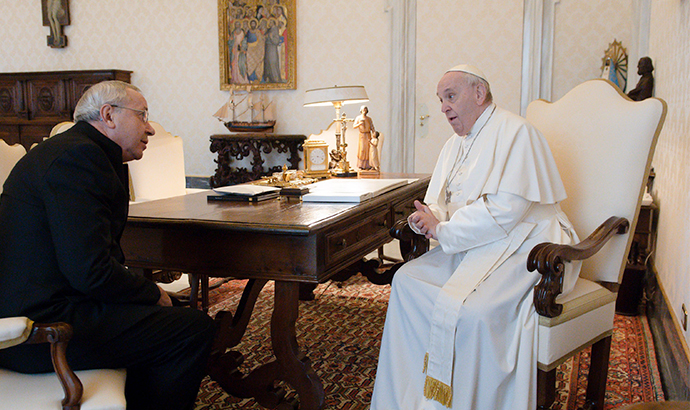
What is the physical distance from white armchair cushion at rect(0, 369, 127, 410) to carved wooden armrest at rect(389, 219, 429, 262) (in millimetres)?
1438

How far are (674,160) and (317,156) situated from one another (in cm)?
220

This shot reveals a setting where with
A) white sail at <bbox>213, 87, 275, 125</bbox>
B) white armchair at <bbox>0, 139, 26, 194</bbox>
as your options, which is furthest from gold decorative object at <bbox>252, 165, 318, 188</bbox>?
white sail at <bbox>213, 87, 275, 125</bbox>

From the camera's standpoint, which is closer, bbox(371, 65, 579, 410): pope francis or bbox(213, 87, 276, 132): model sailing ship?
bbox(371, 65, 579, 410): pope francis

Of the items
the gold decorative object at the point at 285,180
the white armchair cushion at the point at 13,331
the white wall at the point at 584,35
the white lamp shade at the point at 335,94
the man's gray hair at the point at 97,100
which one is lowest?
the white armchair cushion at the point at 13,331

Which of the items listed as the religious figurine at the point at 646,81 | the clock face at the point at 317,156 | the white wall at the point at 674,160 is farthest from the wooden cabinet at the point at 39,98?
the white wall at the point at 674,160

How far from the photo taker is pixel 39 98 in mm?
8656

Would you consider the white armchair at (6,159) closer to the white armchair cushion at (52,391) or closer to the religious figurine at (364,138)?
the white armchair cushion at (52,391)

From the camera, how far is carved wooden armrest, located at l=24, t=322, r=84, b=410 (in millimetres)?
1625

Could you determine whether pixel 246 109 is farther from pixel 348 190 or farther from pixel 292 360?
pixel 292 360

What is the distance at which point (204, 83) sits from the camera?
841 centimetres

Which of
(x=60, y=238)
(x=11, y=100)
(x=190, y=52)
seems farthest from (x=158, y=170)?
(x=11, y=100)

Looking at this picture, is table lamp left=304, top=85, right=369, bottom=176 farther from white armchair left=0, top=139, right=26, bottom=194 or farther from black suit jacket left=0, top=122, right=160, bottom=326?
black suit jacket left=0, top=122, right=160, bottom=326

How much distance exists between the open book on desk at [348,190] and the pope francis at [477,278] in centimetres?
31

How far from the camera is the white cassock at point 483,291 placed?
220 cm
